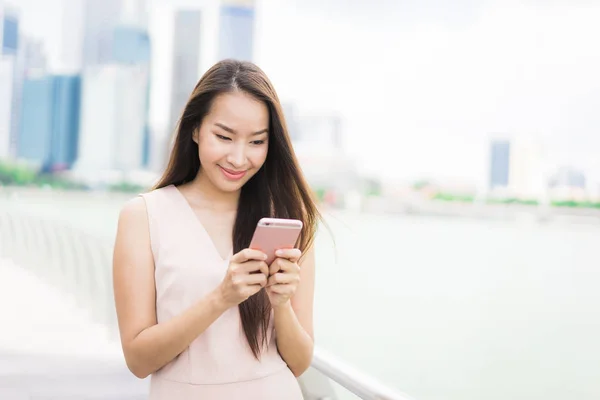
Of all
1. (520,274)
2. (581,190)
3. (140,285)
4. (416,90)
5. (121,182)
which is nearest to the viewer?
(140,285)

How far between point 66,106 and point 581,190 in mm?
23628

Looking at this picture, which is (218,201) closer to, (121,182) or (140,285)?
(140,285)

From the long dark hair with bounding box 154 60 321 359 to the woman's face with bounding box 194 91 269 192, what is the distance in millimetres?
15

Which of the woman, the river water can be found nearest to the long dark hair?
the woman

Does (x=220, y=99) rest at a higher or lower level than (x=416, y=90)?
lower

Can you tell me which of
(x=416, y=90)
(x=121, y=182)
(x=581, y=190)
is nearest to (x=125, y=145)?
(x=121, y=182)

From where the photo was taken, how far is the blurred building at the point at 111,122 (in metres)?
30.2

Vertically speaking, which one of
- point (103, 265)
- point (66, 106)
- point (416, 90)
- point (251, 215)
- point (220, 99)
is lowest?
point (103, 265)

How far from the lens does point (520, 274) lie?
35.4 m

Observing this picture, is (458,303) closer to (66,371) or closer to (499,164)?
(499,164)

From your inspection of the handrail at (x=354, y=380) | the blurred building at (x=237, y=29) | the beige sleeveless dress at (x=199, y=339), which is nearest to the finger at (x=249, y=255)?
the beige sleeveless dress at (x=199, y=339)

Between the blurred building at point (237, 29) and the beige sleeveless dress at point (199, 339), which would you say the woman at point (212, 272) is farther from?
the blurred building at point (237, 29)

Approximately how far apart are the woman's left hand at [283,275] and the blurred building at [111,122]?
28.8 meters

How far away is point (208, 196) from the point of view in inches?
40.6
